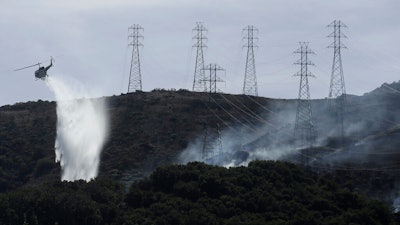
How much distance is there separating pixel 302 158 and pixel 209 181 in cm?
3437

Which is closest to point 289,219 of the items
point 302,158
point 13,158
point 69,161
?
point 302,158

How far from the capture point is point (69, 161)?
595 feet

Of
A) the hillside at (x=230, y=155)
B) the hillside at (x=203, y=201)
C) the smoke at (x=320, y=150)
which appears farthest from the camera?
the smoke at (x=320, y=150)

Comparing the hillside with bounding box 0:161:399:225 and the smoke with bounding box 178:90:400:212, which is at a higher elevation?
the smoke with bounding box 178:90:400:212

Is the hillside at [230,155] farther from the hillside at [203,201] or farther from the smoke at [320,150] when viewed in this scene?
the hillside at [203,201]

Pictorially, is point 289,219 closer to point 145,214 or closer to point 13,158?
point 145,214

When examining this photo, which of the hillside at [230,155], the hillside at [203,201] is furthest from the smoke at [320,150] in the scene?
the hillside at [203,201]

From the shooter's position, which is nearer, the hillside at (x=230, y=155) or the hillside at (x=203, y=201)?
the hillside at (x=203, y=201)

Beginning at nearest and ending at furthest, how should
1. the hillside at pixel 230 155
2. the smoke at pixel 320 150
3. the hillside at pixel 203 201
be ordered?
the hillside at pixel 203 201
the hillside at pixel 230 155
the smoke at pixel 320 150

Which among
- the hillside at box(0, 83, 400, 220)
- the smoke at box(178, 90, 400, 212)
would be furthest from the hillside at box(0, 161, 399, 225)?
the smoke at box(178, 90, 400, 212)

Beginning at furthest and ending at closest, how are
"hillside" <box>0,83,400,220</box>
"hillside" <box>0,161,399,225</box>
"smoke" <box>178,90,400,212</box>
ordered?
"smoke" <box>178,90,400,212</box>, "hillside" <box>0,83,400,220</box>, "hillside" <box>0,161,399,225</box>

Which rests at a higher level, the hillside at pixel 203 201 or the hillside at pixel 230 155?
the hillside at pixel 230 155

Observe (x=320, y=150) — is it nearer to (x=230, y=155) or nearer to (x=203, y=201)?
(x=230, y=155)

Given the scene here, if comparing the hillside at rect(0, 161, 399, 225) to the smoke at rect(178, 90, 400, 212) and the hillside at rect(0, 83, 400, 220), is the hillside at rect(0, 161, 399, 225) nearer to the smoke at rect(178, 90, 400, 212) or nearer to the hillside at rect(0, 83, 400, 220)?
the hillside at rect(0, 83, 400, 220)
